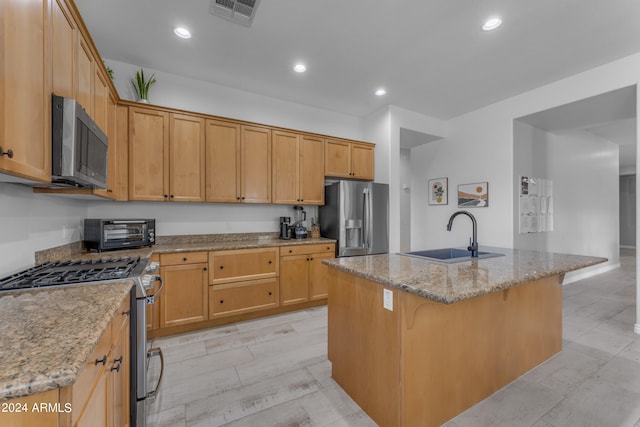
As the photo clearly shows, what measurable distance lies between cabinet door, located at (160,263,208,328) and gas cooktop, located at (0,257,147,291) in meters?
0.74

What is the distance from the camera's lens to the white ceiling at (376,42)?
2215mm

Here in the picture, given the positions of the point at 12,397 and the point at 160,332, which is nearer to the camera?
the point at 12,397

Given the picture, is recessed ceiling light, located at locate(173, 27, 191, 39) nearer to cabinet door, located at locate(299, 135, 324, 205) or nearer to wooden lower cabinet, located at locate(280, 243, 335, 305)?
cabinet door, located at locate(299, 135, 324, 205)

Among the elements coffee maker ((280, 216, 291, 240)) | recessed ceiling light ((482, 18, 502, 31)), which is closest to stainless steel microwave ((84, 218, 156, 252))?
coffee maker ((280, 216, 291, 240))

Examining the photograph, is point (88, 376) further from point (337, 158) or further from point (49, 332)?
point (337, 158)

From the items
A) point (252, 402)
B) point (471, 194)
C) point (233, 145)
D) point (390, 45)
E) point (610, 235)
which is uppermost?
point (390, 45)

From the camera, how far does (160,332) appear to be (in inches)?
107

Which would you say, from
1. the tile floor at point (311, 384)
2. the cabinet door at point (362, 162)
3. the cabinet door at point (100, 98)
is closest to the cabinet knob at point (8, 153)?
the cabinet door at point (100, 98)

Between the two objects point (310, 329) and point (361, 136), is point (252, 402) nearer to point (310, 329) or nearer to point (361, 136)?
point (310, 329)

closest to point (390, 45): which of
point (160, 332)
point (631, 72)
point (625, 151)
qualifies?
point (631, 72)

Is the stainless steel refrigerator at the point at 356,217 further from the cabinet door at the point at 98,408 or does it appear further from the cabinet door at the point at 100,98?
the cabinet door at the point at 98,408

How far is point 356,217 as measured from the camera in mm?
3818

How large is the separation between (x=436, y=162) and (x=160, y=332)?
4.87 m

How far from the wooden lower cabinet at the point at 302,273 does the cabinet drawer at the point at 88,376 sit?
2322mm
